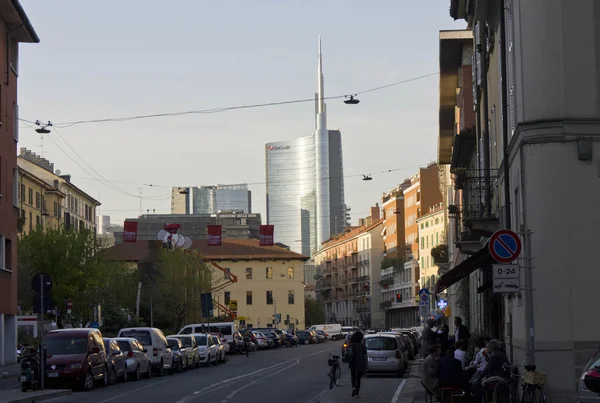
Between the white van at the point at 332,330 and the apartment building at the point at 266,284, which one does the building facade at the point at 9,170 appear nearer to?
the white van at the point at 332,330

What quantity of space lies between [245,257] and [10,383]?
10717 centimetres

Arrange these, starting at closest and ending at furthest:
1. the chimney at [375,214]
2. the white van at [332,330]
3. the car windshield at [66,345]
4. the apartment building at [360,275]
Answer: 1. the car windshield at [66,345]
2. the white van at [332,330]
3. the apartment building at [360,275]
4. the chimney at [375,214]

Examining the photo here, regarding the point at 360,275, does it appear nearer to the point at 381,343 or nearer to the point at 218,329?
the point at 218,329

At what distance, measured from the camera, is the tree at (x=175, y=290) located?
92.1 m

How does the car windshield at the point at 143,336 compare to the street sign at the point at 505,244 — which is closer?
the street sign at the point at 505,244

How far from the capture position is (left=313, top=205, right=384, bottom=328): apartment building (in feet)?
571

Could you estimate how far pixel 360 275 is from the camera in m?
180

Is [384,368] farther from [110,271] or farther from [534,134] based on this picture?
[110,271]

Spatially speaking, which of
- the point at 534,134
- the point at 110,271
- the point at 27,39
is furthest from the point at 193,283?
the point at 534,134

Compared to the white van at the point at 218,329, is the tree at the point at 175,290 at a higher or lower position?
higher

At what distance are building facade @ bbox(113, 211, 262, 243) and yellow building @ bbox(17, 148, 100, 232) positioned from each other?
32.3 m

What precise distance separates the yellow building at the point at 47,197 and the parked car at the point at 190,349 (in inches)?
1949

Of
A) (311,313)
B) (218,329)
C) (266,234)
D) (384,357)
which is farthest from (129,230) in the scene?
(311,313)

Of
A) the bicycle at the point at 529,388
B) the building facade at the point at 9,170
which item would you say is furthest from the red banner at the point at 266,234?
the bicycle at the point at 529,388
